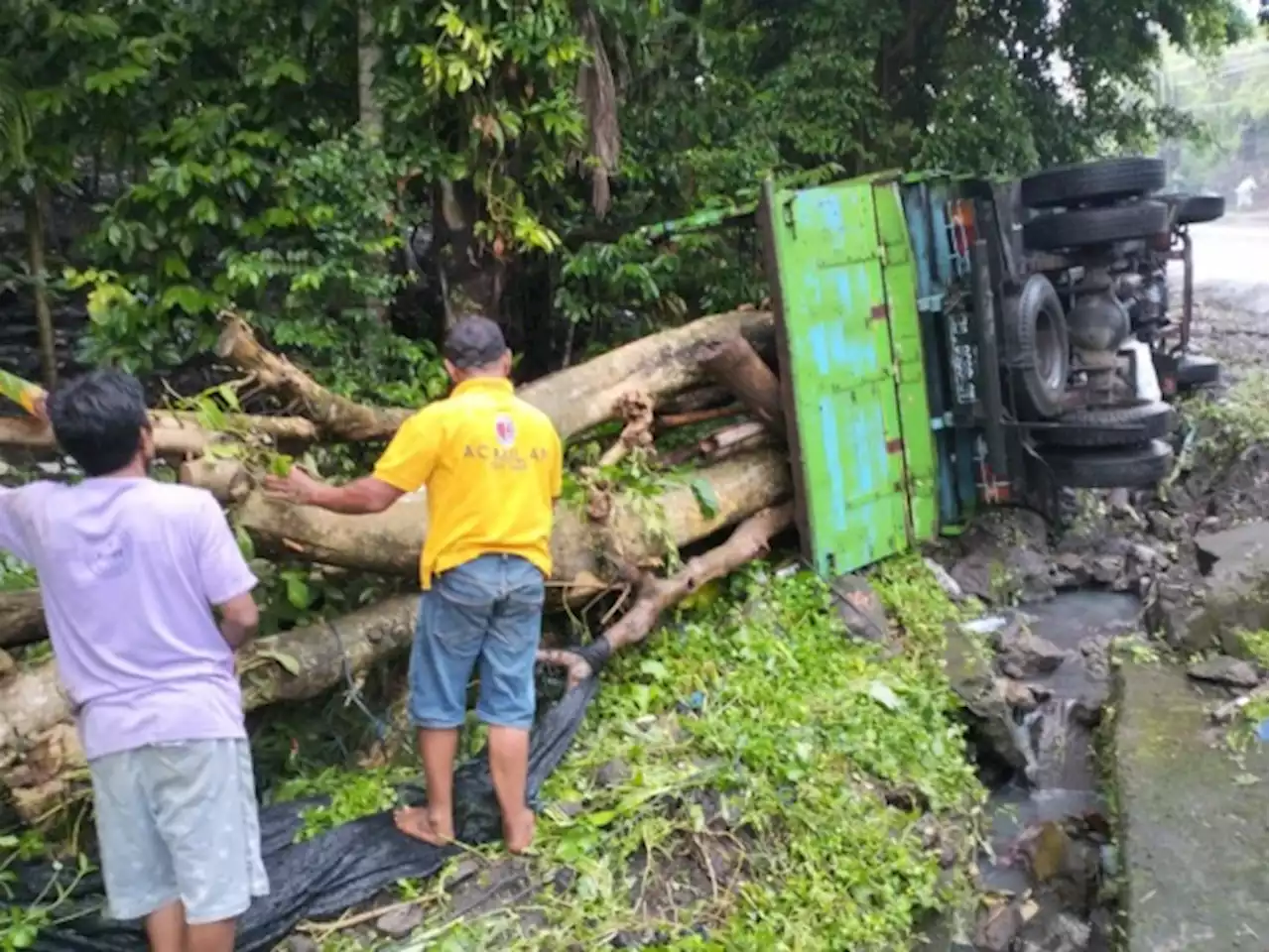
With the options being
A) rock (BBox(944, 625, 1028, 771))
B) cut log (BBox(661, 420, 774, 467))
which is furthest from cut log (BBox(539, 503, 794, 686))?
rock (BBox(944, 625, 1028, 771))

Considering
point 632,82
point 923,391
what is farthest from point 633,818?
point 632,82

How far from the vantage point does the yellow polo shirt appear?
3381mm

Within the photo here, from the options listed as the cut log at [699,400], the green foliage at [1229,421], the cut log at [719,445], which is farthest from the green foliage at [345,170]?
the green foliage at [1229,421]

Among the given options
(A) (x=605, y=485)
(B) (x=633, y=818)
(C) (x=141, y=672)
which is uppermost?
(C) (x=141, y=672)

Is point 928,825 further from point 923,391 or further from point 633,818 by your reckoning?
point 923,391

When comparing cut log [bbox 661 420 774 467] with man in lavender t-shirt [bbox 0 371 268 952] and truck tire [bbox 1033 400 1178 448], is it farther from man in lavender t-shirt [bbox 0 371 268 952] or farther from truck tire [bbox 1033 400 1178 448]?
man in lavender t-shirt [bbox 0 371 268 952]

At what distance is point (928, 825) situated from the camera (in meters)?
4.27

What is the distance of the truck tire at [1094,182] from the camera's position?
23.2 ft

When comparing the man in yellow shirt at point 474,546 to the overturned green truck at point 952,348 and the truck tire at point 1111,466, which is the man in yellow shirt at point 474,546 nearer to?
the overturned green truck at point 952,348

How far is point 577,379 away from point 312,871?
110 inches

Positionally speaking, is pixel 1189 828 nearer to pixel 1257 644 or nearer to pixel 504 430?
pixel 1257 644

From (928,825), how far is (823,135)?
6092mm

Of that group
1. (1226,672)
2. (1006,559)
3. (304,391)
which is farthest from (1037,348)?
(304,391)

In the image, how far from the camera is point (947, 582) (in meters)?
6.71
